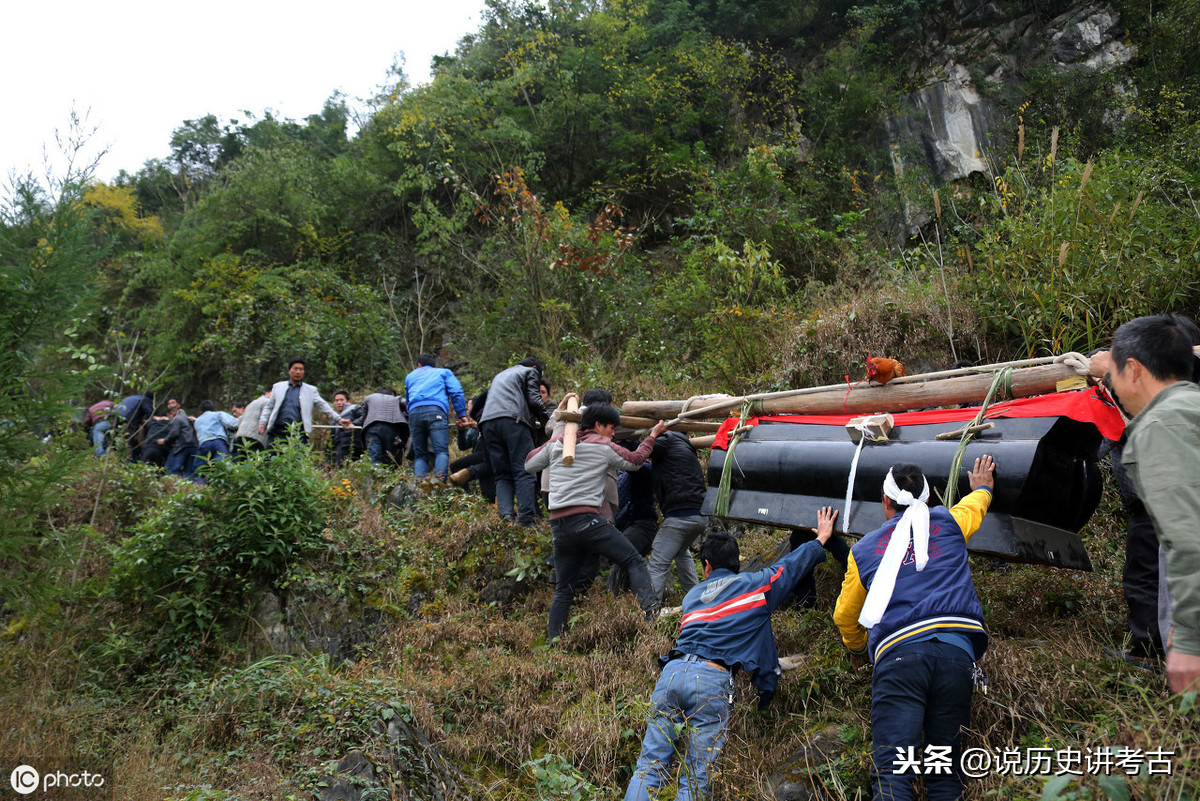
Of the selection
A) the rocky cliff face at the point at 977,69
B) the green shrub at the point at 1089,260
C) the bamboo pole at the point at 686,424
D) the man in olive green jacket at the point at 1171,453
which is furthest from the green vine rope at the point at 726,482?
the rocky cliff face at the point at 977,69

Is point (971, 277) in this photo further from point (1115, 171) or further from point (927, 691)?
point (927, 691)

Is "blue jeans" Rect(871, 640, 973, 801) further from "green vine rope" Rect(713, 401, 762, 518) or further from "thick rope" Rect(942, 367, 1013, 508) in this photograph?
"green vine rope" Rect(713, 401, 762, 518)

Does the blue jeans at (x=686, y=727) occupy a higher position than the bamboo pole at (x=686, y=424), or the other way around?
the bamboo pole at (x=686, y=424)

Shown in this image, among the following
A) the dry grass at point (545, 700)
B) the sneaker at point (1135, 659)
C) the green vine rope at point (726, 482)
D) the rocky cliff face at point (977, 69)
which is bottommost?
the dry grass at point (545, 700)

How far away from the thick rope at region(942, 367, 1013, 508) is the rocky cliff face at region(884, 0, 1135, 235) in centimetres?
1107

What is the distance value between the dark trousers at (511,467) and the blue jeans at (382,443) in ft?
8.41

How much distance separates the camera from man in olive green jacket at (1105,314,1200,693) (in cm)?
244

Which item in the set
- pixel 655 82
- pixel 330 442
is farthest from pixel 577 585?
pixel 655 82

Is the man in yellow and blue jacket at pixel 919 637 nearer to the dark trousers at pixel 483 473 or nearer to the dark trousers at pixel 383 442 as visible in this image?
the dark trousers at pixel 483 473

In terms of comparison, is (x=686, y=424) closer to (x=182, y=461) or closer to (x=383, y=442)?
(x=383, y=442)

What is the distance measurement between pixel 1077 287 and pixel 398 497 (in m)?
7.60

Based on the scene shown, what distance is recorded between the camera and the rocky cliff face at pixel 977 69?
14.9 m

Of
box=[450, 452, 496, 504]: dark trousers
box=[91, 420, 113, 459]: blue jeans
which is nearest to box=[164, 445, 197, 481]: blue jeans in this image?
box=[91, 420, 113, 459]: blue jeans

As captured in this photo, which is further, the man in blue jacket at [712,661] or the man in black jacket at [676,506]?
the man in black jacket at [676,506]
